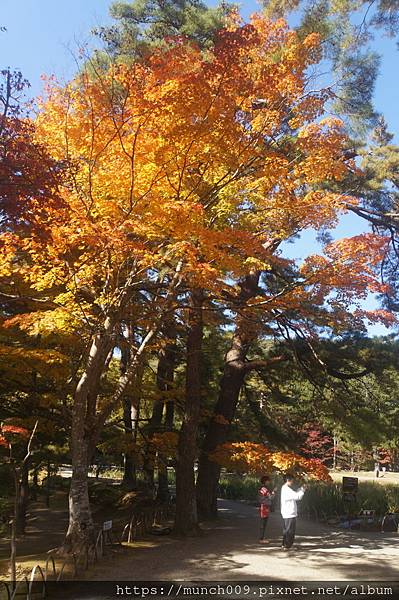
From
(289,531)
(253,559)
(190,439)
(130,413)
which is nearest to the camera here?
(253,559)

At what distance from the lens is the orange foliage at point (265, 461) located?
11.0 m

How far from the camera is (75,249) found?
10.4 metres

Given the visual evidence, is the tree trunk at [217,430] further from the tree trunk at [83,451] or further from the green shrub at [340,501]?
the tree trunk at [83,451]

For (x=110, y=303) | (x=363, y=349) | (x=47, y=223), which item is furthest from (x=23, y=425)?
(x=363, y=349)

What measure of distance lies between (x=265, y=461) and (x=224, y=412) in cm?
410

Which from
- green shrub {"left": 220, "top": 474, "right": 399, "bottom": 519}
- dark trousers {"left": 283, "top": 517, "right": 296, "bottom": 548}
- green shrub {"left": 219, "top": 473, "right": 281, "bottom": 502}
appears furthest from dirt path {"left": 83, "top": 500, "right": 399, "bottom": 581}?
green shrub {"left": 219, "top": 473, "right": 281, "bottom": 502}

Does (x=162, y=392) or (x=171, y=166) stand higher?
(x=171, y=166)

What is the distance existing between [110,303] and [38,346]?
331 cm

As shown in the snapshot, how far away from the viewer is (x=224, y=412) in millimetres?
15484

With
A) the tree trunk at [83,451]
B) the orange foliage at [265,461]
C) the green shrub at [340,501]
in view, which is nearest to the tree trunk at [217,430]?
the orange foliage at [265,461]

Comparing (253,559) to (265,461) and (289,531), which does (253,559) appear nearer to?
(289,531)

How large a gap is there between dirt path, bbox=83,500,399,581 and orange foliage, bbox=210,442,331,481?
1.56 m

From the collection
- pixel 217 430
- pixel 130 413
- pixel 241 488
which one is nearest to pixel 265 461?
pixel 217 430

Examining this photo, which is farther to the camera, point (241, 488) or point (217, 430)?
point (241, 488)
